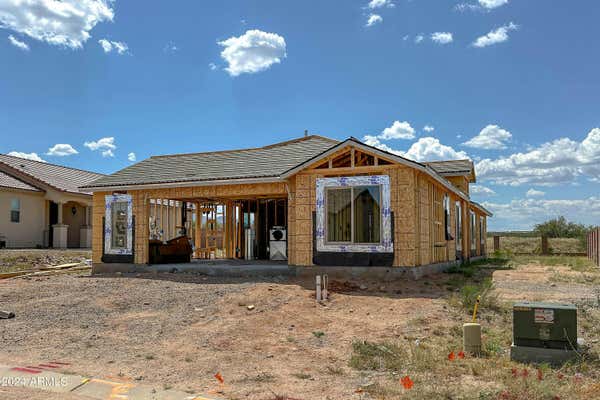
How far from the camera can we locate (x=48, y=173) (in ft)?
108

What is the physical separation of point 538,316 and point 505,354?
29.4 inches

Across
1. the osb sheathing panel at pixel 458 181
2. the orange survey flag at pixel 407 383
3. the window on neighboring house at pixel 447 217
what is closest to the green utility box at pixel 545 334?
the orange survey flag at pixel 407 383

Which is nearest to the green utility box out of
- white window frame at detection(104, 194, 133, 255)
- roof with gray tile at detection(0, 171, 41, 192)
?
white window frame at detection(104, 194, 133, 255)

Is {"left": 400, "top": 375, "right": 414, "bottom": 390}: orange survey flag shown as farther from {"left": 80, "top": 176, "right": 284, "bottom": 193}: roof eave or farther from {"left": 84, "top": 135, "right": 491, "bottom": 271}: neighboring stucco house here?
{"left": 80, "top": 176, "right": 284, "bottom": 193}: roof eave

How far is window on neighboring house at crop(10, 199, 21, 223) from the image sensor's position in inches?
1110

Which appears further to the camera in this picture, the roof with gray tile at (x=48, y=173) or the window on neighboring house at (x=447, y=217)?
the roof with gray tile at (x=48, y=173)

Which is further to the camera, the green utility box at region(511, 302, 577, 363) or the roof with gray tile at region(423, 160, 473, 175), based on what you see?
the roof with gray tile at region(423, 160, 473, 175)

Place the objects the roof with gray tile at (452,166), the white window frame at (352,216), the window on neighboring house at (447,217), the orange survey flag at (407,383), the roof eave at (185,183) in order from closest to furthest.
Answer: the orange survey flag at (407,383) < the white window frame at (352,216) < the roof eave at (185,183) < the window on neighboring house at (447,217) < the roof with gray tile at (452,166)

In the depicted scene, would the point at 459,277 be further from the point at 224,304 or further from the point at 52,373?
the point at 52,373

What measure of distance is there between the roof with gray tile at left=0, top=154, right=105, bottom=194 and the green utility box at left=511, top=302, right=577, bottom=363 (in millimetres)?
27627

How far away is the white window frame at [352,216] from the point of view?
1351 centimetres

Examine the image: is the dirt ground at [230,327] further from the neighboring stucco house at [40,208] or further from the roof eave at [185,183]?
the neighboring stucco house at [40,208]

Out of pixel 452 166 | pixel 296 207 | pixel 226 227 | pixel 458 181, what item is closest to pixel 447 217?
pixel 458 181

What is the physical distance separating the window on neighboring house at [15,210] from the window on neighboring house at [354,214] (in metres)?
21.8
